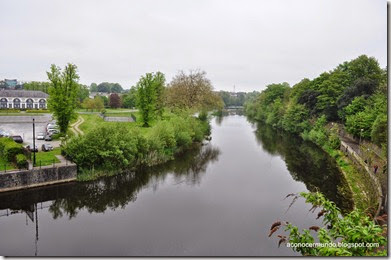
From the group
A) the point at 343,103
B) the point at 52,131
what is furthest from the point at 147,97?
the point at 343,103

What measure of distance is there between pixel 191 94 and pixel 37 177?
89.6 feet

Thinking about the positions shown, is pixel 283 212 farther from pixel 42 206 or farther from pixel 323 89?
pixel 323 89

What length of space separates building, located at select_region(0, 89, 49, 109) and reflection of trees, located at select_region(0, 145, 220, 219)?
57.3m

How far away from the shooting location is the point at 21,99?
69000mm

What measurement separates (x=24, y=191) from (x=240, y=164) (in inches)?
683

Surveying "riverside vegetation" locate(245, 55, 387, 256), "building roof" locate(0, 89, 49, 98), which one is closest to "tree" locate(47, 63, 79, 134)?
"riverside vegetation" locate(245, 55, 387, 256)

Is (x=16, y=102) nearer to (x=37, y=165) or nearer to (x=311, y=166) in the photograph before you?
(x=37, y=165)

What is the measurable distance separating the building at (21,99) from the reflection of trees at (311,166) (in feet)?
177

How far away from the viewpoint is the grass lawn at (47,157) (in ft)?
68.1

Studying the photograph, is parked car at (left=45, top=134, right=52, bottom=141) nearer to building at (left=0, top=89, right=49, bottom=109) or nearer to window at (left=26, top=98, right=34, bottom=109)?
building at (left=0, top=89, right=49, bottom=109)

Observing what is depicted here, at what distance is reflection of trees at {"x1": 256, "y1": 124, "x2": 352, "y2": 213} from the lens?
65.3 feet

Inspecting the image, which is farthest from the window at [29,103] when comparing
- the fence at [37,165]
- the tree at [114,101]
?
the fence at [37,165]

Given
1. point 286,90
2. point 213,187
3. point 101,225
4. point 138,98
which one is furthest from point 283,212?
point 286,90

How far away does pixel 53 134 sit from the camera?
103 ft
